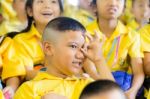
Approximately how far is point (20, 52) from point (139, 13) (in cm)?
91

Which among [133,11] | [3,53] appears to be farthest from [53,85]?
[133,11]

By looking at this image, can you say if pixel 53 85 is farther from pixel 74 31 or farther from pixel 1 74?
pixel 1 74

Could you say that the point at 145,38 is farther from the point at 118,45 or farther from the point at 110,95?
the point at 110,95

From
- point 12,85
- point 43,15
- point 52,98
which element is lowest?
point 12,85

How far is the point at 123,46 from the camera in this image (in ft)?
7.15

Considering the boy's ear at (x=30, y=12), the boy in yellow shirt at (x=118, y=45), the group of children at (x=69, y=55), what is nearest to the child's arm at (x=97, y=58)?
the group of children at (x=69, y=55)

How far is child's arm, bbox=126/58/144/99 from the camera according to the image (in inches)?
78.0

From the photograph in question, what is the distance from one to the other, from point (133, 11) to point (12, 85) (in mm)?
1090

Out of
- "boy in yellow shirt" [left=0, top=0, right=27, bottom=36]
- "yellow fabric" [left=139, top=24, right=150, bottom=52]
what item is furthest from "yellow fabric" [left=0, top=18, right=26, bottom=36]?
"yellow fabric" [left=139, top=24, right=150, bottom=52]

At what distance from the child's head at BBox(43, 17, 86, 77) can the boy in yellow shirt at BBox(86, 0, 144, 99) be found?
1.56ft

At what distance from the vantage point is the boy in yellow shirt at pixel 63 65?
5.26 ft

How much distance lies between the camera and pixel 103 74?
66.2 inches

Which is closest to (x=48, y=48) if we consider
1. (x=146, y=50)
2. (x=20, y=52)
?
(x=20, y=52)

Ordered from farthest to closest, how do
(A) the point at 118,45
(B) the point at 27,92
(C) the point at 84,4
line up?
(C) the point at 84,4, (A) the point at 118,45, (B) the point at 27,92
